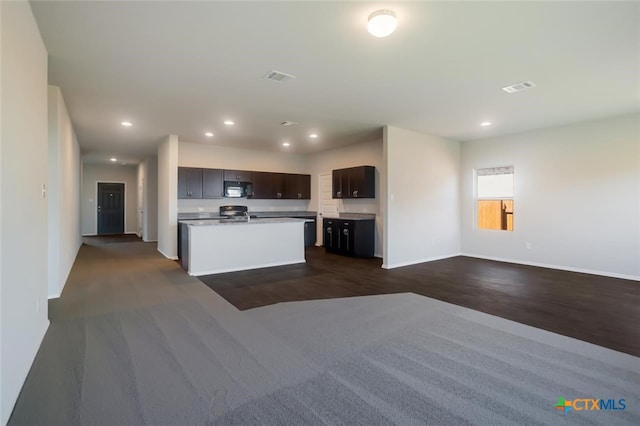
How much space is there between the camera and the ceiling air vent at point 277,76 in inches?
135

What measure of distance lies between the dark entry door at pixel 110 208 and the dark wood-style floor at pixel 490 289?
9.03 metres

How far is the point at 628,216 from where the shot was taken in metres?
4.98

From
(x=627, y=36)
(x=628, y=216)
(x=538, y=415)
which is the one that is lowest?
Answer: (x=538, y=415)

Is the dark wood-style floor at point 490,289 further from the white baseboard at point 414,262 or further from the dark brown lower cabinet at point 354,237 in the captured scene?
the dark brown lower cabinet at point 354,237

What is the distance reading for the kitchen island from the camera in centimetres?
518

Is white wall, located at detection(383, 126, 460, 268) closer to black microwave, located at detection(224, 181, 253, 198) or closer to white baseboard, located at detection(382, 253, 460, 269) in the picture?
white baseboard, located at detection(382, 253, 460, 269)

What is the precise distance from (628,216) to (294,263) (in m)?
5.60

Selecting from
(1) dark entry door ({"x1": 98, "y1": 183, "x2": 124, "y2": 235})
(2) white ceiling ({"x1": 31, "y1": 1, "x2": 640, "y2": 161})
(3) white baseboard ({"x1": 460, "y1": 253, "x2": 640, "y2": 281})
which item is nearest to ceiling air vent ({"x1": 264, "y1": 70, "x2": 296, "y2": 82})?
(2) white ceiling ({"x1": 31, "y1": 1, "x2": 640, "y2": 161})

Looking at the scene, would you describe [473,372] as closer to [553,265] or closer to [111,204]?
[553,265]

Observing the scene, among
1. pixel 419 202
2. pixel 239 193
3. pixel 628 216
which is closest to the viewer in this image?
pixel 628 216

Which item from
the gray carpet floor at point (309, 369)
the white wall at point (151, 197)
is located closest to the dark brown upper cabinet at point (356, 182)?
the gray carpet floor at point (309, 369)

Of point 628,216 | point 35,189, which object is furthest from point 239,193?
point 628,216

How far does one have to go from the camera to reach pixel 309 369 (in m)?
2.24

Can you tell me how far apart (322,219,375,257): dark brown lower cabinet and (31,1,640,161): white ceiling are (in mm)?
2359
